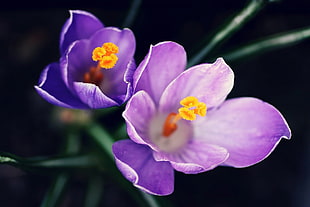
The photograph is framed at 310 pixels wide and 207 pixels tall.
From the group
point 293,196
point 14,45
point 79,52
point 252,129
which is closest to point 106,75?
point 79,52

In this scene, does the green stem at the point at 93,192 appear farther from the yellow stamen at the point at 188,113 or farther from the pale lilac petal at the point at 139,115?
the yellow stamen at the point at 188,113

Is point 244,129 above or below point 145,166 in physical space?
above

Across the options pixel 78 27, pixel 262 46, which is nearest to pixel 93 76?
pixel 78 27

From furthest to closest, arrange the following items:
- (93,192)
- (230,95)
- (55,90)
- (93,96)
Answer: (230,95)
(93,192)
(55,90)
(93,96)

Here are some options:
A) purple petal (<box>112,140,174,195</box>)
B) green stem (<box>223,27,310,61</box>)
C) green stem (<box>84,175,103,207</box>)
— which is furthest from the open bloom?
green stem (<box>84,175,103,207</box>)

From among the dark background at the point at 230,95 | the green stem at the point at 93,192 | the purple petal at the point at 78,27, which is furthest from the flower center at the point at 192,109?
the dark background at the point at 230,95

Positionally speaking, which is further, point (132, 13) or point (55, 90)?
point (132, 13)

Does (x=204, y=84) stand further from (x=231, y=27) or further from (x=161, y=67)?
(x=231, y=27)

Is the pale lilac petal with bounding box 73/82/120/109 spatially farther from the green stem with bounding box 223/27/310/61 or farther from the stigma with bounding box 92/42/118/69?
the green stem with bounding box 223/27/310/61
